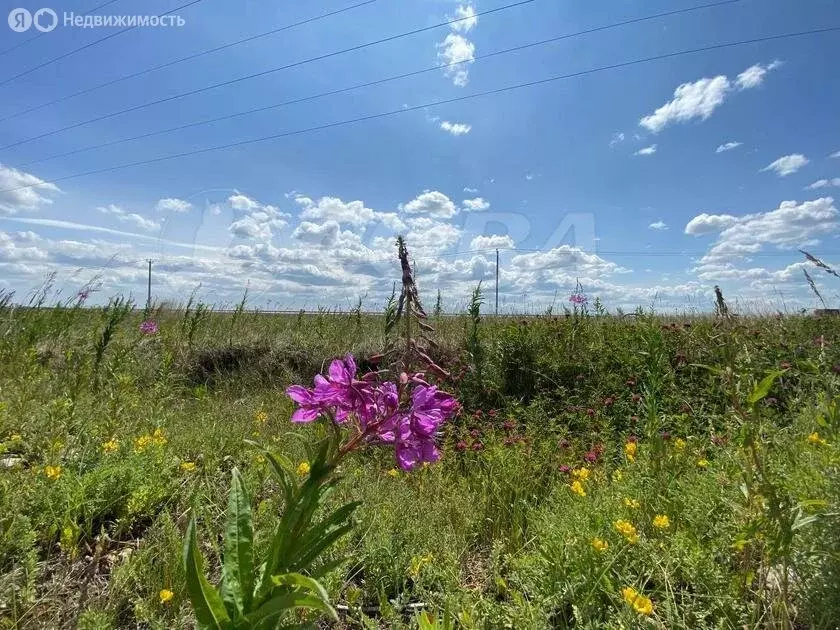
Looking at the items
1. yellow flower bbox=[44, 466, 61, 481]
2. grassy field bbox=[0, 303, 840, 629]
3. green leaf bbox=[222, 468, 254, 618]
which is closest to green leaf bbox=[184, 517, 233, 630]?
green leaf bbox=[222, 468, 254, 618]

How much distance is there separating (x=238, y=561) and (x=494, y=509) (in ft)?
7.38

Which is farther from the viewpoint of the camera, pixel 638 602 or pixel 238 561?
pixel 638 602

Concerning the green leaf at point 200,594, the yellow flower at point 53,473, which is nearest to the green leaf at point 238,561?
the green leaf at point 200,594

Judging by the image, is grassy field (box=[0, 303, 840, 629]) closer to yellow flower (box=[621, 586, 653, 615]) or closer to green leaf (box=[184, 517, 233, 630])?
yellow flower (box=[621, 586, 653, 615])

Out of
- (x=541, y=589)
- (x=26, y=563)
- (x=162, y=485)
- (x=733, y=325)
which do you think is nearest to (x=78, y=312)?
(x=162, y=485)

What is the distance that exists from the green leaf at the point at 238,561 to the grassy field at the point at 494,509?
275mm

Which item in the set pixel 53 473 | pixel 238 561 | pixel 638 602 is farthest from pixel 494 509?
pixel 53 473

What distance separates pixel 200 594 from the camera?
40.8 inches

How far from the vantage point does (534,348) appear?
6.14 meters

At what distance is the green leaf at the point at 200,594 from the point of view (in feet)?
3.27

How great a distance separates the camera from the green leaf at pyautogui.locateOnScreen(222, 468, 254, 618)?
1098 mm

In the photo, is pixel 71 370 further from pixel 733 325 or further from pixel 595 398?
pixel 733 325

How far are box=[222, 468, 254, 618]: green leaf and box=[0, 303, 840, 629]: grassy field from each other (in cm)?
27

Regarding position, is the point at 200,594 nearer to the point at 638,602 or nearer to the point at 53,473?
the point at 638,602
